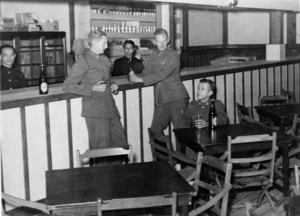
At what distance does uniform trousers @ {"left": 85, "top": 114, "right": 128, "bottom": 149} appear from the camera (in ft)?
13.0

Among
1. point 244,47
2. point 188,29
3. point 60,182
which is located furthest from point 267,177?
point 244,47

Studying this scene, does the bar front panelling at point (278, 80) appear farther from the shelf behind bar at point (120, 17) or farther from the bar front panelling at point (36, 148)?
the bar front panelling at point (36, 148)

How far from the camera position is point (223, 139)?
362cm

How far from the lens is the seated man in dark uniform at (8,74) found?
544 centimetres

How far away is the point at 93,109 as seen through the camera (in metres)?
3.94

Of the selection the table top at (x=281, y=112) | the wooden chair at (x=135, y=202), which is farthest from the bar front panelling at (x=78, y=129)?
the table top at (x=281, y=112)

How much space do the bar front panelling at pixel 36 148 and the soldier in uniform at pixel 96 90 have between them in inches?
13.6

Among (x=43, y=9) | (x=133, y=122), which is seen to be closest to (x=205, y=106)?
(x=133, y=122)

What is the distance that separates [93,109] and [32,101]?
0.54m

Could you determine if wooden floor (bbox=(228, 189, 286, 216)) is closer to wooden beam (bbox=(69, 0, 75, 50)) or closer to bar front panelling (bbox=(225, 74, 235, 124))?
bar front panelling (bbox=(225, 74, 235, 124))

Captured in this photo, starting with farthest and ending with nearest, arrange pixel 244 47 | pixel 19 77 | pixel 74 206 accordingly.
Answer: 1. pixel 244 47
2. pixel 19 77
3. pixel 74 206

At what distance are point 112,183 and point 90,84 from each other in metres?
1.51

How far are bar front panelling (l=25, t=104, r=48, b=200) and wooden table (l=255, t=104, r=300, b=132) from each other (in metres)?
2.43

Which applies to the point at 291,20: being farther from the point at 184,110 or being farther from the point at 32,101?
the point at 32,101
